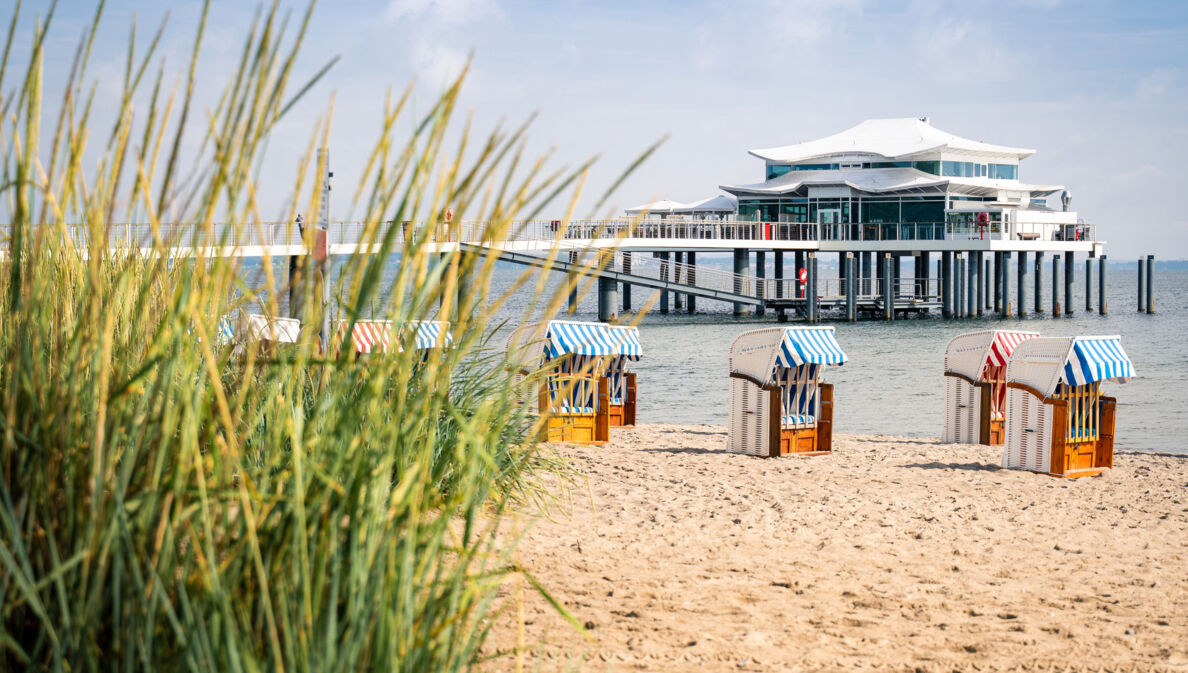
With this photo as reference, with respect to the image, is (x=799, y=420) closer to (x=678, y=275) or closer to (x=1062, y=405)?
(x=1062, y=405)

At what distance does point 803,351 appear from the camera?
26.5 ft

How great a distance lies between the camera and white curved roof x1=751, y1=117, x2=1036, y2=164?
44.3m

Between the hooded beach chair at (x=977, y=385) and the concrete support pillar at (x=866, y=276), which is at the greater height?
the concrete support pillar at (x=866, y=276)

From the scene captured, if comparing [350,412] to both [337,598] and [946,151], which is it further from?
[946,151]

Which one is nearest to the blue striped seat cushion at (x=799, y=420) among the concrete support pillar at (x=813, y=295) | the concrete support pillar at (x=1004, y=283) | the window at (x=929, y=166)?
the concrete support pillar at (x=813, y=295)

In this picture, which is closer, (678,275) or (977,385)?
(977,385)

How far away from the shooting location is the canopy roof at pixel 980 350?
8.79 metres

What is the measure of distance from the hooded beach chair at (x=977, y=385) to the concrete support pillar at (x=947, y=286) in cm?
3497

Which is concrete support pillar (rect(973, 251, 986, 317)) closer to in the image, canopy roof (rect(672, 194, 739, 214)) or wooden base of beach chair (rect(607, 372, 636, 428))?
canopy roof (rect(672, 194, 739, 214))

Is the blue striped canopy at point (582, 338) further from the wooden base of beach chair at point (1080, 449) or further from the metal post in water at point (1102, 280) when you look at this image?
the metal post in water at point (1102, 280)

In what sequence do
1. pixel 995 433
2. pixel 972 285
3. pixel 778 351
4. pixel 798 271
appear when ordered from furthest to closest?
pixel 798 271
pixel 972 285
pixel 995 433
pixel 778 351

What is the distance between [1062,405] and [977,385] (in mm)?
1689

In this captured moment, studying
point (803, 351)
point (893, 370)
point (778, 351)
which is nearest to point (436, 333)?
point (778, 351)

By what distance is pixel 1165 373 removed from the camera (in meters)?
23.2
